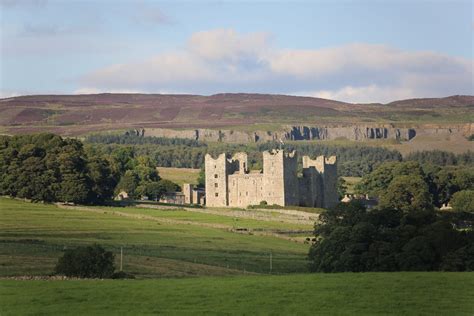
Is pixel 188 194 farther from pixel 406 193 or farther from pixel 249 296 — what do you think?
pixel 249 296

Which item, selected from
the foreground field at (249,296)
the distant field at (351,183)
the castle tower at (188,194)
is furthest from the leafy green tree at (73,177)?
the foreground field at (249,296)

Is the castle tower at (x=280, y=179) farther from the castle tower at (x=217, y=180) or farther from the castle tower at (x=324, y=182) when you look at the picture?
the castle tower at (x=217, y=180)

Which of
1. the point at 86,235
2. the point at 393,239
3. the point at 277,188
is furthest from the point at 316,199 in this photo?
the point at 393,239

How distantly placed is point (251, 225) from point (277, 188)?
A: 2610cm

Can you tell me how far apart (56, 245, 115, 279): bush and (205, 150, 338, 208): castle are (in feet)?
241

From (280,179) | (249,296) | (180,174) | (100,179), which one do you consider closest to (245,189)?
(280,179)

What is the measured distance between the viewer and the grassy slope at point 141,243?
1890 inches

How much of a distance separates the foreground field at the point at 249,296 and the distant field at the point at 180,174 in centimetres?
13395

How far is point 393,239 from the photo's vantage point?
161ft

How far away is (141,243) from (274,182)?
49548 mm

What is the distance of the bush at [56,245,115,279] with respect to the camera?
125 feet

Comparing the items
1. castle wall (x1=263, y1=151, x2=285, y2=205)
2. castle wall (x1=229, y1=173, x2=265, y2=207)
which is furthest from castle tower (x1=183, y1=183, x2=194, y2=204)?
castle wall (x1=263, y1=151, x2=285, y2=205)

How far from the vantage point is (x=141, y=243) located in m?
64.8

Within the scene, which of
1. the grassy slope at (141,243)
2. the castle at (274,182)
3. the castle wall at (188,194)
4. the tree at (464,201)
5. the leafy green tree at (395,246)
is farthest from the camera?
the castle wall at (188,194)
